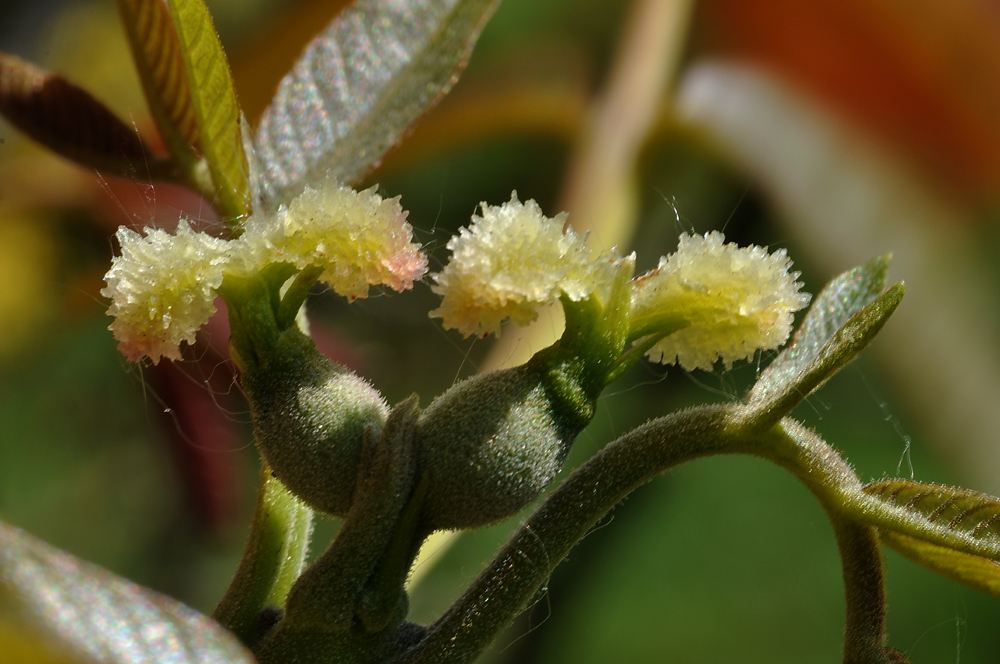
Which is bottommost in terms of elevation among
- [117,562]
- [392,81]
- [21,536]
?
[117,562]

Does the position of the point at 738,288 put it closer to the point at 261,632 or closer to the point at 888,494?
the point at 888,494

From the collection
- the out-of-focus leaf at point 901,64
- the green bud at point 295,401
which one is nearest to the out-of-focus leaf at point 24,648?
the green bud at point 295,401

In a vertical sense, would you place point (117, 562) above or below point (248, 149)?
below

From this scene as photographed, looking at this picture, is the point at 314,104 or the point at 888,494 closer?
the point at 888,494

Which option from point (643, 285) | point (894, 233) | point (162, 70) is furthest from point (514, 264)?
point (894, 233)

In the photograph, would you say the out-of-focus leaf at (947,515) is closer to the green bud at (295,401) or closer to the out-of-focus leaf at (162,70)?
the green bud at (295,401)

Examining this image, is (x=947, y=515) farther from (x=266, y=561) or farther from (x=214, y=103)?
(x=214, y=103)

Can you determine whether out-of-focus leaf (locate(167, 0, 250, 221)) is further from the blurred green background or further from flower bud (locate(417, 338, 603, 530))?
the blurred green background

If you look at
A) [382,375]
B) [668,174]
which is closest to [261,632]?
[382,375]
